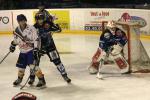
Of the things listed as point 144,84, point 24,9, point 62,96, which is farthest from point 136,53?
point 24,9

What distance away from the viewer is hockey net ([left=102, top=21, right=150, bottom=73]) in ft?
25.9

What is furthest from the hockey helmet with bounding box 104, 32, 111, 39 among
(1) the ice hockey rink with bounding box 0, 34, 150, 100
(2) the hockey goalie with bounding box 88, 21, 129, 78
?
(1) the ice hockey rink with bounding box 0, 34, 150, 100

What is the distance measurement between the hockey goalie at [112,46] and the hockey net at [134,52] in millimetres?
210

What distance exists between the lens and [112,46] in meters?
7.59

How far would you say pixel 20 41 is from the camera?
6410 mm

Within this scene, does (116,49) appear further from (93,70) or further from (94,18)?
(94,18)

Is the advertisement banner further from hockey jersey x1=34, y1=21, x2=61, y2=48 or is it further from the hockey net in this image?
Result: hockey jersey x1=34, y1=21, x2=61, y2=48

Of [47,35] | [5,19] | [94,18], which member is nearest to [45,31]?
[47,35]

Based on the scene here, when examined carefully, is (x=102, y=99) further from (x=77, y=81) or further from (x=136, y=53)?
(x=136, y=53)

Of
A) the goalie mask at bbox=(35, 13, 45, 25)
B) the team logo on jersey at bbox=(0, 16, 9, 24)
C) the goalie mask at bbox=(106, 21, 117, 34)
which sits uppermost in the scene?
the goalie mask at bbox=(35, 13, 45, 25)

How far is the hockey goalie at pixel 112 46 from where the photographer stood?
741 centimetres

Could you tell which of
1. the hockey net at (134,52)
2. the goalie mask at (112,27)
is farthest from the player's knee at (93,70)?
the goalie mask at (112,27)

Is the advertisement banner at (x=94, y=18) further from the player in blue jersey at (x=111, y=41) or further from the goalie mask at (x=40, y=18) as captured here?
the goalie mask at (x=40, y=18)

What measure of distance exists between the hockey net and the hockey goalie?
21 cm
